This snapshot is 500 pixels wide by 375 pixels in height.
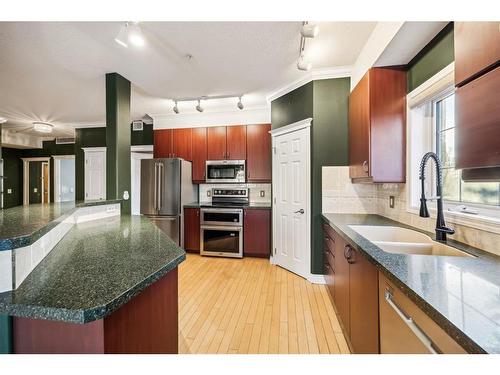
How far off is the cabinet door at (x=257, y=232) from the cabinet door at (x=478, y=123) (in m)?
2.89

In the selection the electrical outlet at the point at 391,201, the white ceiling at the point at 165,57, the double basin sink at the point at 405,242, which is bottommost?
the double basin sink at the point at 405,242

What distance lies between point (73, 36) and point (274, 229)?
3.16 meters

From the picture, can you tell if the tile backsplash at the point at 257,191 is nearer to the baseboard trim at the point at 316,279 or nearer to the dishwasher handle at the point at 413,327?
the baseboard trim at the point at 316,279

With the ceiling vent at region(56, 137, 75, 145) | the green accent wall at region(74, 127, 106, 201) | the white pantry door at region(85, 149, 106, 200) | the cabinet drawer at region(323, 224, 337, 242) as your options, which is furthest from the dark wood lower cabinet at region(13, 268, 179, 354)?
the ceiling vent at region(56, 137, 75, 145)

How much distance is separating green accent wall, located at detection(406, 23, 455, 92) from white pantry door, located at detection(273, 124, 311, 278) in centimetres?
115

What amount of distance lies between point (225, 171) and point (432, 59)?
311cm

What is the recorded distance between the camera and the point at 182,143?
4.38 m

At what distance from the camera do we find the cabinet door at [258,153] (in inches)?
158

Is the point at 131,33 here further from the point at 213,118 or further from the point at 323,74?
the point at 213,118

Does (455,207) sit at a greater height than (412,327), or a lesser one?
greater

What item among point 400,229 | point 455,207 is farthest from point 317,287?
point 455,207

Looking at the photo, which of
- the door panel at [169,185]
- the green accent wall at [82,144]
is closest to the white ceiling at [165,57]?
the door panel at [169,185]

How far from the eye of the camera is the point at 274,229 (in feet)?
11.4
